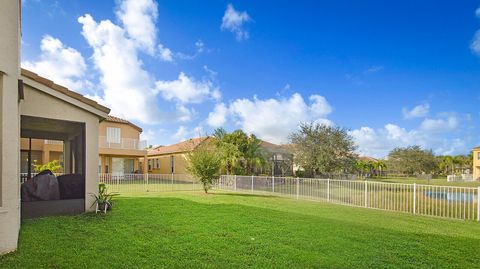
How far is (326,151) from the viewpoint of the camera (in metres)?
23.5

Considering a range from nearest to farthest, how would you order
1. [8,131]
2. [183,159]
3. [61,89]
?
1. [8,131]
2. [61,89]
3. [183,159]

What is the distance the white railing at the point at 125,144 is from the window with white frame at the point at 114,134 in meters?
1.50

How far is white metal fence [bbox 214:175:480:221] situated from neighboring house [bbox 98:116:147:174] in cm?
1575

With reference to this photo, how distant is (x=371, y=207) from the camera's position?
1222cm

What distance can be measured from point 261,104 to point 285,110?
2398 millimetres

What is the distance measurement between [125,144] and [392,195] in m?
23.0

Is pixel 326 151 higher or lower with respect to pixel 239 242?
A: higher

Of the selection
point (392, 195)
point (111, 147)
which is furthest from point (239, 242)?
point (111, 147)

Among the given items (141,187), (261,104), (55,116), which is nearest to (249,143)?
(261,104)

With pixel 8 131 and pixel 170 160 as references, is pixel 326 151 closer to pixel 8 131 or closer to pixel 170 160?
pixel 170 160

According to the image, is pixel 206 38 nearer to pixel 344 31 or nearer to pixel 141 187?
pixel 344 31

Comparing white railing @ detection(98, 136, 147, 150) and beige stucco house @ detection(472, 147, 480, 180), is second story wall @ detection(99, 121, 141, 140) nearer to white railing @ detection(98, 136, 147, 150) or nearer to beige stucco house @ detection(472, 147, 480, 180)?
white railing @ detection(98, 136, 147, 150)

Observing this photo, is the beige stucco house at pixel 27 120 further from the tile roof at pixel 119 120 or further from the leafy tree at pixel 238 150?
the tile roof at pixel 119 120

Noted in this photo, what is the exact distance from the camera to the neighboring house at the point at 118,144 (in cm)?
2634
